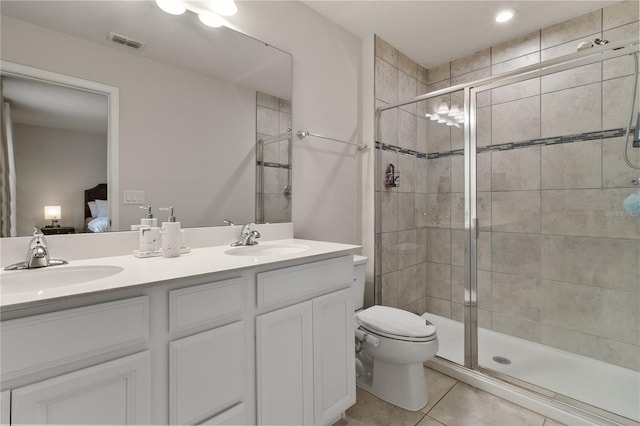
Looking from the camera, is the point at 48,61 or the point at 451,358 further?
the point at 451,358

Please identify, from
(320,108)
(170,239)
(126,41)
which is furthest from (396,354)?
(126,41)

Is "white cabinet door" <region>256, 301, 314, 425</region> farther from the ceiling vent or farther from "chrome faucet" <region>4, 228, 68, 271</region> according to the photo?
the ceiling vent

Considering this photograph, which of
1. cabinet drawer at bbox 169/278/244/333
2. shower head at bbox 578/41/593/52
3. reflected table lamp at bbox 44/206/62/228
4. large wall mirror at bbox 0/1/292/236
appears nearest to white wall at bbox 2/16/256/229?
large wall mirror at bbox 0/1/292/236

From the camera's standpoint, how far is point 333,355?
138 cm

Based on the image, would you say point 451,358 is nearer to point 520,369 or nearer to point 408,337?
point 520,369

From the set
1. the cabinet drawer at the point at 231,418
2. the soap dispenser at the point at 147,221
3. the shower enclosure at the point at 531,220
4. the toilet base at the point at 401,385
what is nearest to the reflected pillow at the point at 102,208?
the soap dispenser at the point at 147,221

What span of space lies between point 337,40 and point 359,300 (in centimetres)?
194

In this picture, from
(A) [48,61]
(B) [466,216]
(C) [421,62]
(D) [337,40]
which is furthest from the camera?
(C) [421,62]

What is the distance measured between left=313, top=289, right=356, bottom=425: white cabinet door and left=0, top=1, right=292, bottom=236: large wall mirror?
2.31 ft

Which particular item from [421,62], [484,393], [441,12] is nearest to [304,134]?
[441,12]

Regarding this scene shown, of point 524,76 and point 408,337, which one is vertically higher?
point 524,76

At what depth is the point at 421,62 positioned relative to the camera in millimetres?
2830

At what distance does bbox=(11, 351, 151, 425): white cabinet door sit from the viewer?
2.25 ft

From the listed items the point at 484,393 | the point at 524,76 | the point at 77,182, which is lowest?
the point at 484,393
